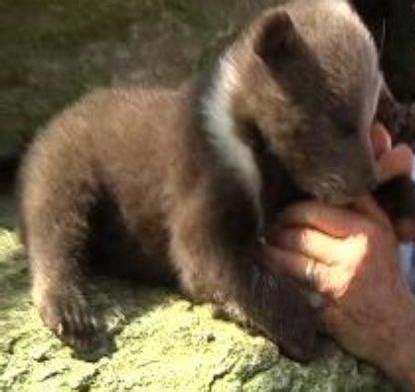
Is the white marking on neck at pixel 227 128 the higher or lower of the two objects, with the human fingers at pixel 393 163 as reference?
higher

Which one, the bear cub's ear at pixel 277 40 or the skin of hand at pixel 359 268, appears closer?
the bear cub's ear at pixel 277 40

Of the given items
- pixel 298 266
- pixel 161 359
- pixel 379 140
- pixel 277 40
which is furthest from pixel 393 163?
pixel 161 359

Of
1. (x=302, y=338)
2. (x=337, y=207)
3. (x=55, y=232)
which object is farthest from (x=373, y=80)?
(x=55, y=232)

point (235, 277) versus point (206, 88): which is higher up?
point (206, 88)

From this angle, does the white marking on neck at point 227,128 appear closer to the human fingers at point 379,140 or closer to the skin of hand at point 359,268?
the skin of hand at point 359,268

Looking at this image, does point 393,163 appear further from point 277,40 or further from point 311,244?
point 277,40

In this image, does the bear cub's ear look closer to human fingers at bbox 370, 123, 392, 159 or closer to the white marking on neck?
the white marking on neck

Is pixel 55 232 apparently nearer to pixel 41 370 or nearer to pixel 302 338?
pixel 41 370

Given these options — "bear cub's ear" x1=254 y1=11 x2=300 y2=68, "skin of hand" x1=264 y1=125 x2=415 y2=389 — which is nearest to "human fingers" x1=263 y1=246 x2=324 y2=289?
"skin of hand" x1=264 y1=125 x2=415 y2=389

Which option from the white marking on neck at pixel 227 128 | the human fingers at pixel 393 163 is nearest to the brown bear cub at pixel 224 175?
the white marking on neck at pixel 227 128
